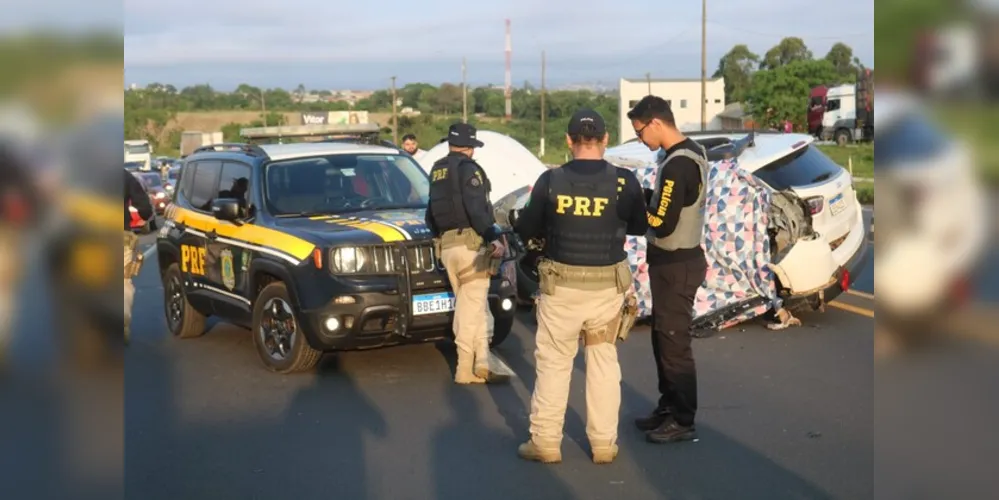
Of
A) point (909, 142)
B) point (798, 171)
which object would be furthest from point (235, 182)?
point (909, 142)

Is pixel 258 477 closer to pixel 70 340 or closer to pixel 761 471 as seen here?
pixel 761 471

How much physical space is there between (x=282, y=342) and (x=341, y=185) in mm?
1542

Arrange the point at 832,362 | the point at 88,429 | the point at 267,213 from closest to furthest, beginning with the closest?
the point at 88,429
the point at 832,362
the point at 267,213

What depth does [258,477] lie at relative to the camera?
5559 mm

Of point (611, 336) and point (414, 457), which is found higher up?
point (611, 336)

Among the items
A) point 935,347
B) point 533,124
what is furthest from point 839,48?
point 935,347

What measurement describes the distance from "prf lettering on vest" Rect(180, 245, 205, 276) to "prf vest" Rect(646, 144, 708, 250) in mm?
4696

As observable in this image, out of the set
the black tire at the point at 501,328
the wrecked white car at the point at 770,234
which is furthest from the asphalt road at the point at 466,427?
the wrecked white car at the point at 770,234

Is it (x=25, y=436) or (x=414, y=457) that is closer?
(x=25, y=436)

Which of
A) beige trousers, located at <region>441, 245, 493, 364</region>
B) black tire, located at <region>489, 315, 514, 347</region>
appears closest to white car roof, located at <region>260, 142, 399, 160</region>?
black tire, located at <region>489, 315, 514, 347</region>

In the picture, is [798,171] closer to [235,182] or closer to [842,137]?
[235,182]

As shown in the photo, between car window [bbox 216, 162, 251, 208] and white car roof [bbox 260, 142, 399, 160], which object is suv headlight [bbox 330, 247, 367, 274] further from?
white car roof [bbox 260, 142, 399, 160]

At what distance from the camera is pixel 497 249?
23.8ft

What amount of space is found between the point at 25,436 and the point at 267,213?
6.65 meters
